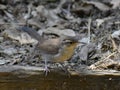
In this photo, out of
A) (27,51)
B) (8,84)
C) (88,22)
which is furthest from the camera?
(88,22)

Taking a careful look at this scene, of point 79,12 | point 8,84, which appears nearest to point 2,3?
point 79,12

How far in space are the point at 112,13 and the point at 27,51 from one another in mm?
1337

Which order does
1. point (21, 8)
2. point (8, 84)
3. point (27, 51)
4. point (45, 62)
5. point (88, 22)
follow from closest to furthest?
point (8, 84), point (45, 62), point (27, 51), point (88, 22), point (21, 8)

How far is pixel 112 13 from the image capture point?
490 cm

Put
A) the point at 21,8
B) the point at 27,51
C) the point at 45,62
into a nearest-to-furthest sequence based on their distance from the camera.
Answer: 1. the point at 45,62
2. the point at 27,51
3. the point at 21,8

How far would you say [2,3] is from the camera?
5242 millimetres

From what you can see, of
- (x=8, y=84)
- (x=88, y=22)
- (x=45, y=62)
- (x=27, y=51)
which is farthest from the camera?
(x=88, y=22)

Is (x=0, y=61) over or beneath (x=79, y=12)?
beneath

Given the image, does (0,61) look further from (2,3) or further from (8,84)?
(2,3)

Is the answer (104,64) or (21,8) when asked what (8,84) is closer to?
(104,64)

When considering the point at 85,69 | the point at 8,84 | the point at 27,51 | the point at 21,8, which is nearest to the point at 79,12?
the point at 21,8

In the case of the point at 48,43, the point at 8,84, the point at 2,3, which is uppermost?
the point at 2,3

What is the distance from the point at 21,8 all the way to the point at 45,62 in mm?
1729

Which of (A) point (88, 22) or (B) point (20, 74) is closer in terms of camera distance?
(B) point (20, 74)
